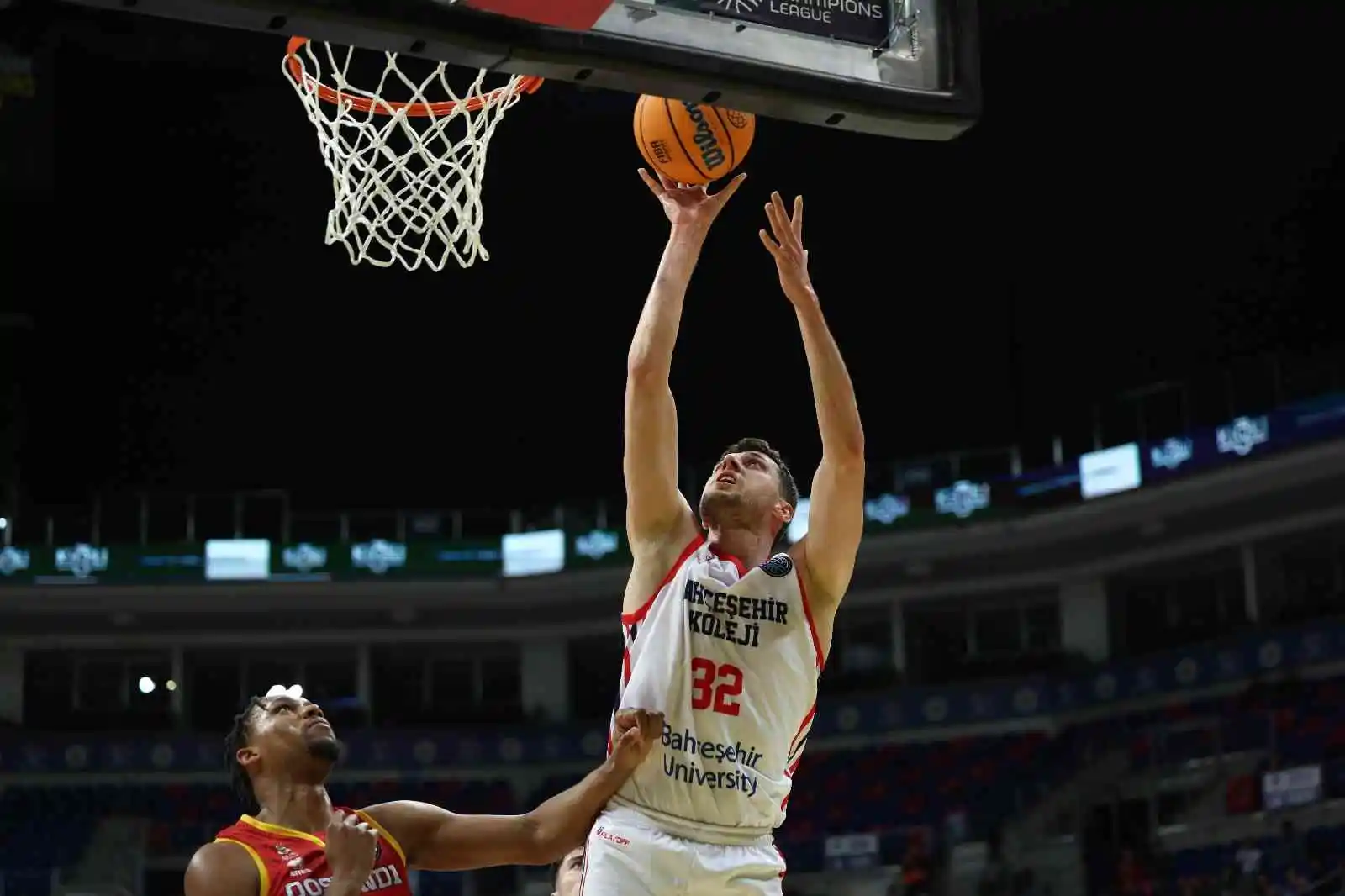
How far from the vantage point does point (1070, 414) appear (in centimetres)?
2408

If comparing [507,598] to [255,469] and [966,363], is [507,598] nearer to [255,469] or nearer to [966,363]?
[255,469]

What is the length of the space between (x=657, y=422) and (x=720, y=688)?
69 cm

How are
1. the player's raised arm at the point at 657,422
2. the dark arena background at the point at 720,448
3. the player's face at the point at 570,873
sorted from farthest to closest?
the dark arena background at the point at 720,448 → the player's face at the point at 570,873 → the player's raised arm at the point at 657,422

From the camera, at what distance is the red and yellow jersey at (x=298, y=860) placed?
4.45 m

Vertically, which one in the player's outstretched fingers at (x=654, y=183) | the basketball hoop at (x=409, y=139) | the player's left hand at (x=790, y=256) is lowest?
the player's left hand at (x=790, y=256)

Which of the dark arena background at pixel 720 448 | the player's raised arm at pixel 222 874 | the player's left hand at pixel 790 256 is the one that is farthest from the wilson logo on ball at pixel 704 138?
the dark arena background at pixel 720 448

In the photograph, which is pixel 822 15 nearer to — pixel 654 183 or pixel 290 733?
pixel 654 183

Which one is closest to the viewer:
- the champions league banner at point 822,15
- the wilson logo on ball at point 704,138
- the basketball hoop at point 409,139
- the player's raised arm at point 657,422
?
the champions league banner at point 822,15

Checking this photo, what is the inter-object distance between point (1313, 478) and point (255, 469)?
1562 cm

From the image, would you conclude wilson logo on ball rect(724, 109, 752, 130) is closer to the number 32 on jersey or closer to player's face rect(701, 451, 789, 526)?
player's face rect(701, 451, 789, 526)

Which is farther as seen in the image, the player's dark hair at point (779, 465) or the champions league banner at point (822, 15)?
the player's dark hair at point (779, 465)

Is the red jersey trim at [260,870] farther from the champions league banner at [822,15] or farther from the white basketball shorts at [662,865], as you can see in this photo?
the champions league banner at [822,15]

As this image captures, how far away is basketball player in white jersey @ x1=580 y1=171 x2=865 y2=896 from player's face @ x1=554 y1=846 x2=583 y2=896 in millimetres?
1045

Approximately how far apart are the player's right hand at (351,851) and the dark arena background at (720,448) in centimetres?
1635
